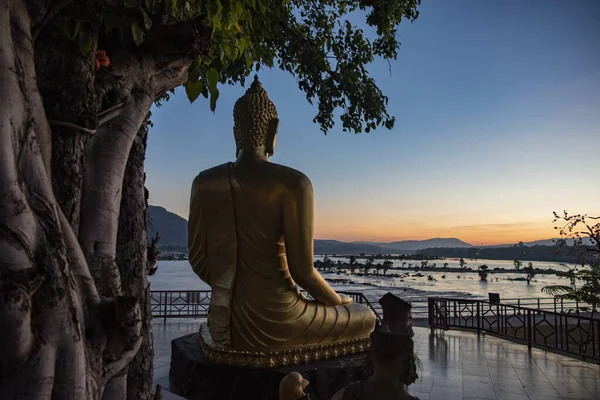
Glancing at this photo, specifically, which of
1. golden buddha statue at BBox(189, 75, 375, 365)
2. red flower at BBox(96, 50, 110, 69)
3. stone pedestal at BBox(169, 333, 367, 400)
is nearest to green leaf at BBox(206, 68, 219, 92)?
red flower at BBox(96, 50, 110, 69)

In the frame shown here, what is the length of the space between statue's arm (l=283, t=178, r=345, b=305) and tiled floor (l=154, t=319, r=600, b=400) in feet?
7.00

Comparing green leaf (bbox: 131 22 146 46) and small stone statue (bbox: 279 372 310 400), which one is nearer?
small stone statue (bbox: 279 372 310 400)

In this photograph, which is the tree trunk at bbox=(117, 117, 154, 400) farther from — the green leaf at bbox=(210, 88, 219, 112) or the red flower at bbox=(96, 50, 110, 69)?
the red flower at bbox=(96, 50, 110, 69)

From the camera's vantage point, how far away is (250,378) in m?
3.26

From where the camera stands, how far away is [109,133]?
1930 mm

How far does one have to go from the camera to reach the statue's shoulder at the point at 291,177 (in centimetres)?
362

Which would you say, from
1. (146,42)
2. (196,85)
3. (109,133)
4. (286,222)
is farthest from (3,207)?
(286,222)

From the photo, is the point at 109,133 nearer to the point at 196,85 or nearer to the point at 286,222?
the point at 196,85

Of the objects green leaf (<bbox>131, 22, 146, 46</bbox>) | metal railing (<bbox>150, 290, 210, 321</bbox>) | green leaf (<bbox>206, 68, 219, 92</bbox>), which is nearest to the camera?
green leaf (<bbox>131, 22, 146, 46</bbox>)

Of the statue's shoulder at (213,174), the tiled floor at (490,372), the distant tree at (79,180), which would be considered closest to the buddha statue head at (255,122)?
the statue's shoulder at (213,174)

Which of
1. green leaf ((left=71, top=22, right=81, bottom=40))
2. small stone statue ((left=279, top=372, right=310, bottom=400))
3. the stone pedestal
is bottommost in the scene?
the stone pedestal

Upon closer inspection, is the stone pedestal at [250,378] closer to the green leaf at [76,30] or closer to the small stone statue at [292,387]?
the small stone statue at [292,387]

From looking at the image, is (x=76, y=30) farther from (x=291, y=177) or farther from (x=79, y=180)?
(x=291, y=177)

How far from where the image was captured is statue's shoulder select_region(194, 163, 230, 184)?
376cm
